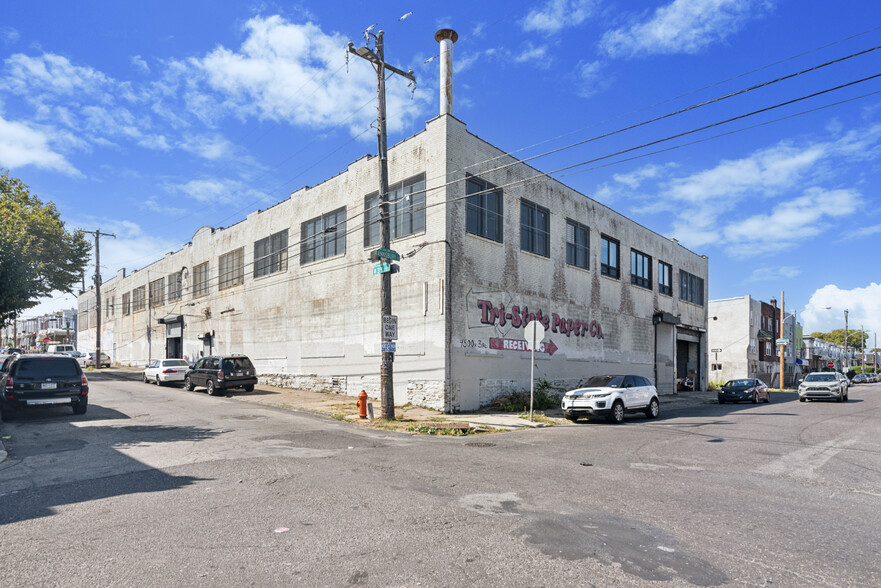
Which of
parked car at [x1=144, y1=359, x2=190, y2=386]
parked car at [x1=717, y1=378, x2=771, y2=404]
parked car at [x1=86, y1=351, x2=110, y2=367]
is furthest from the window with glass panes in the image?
parked car at [x1=717, y1=378, x2=771, y2=404]

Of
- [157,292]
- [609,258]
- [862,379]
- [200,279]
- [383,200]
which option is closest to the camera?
[383,200]

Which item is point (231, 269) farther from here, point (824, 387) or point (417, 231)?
point (824, 387)

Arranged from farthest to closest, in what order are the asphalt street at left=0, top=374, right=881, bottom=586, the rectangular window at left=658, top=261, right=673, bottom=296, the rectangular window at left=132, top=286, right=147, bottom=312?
the rectangular window at left=132, top=286, right=147, bottom=312
the rectangular window at left=658, top=261, right=673, bottom=296
the asphalt street at left=0, top=374, right=881, bottom=586

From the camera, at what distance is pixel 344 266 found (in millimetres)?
24094

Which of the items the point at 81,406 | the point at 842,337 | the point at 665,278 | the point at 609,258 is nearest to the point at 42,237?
the point at 81,406

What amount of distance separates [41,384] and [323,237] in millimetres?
13603

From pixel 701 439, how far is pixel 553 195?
14.5m

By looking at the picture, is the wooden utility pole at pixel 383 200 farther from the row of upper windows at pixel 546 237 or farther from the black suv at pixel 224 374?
the black suv at pixel 224 374

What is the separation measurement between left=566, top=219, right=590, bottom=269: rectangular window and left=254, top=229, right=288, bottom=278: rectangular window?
1460 cm

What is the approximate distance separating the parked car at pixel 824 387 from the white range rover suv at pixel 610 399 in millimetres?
15628

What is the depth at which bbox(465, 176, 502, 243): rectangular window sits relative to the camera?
20.2m

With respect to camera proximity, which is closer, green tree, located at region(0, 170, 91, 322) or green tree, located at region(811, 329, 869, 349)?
green tree, located at region(0, 170, 91, 322)

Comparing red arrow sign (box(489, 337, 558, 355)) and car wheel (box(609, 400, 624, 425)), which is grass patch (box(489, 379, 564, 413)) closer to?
red arrow sign (box(489, 337, 558, 355))

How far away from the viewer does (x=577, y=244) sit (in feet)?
86.9
